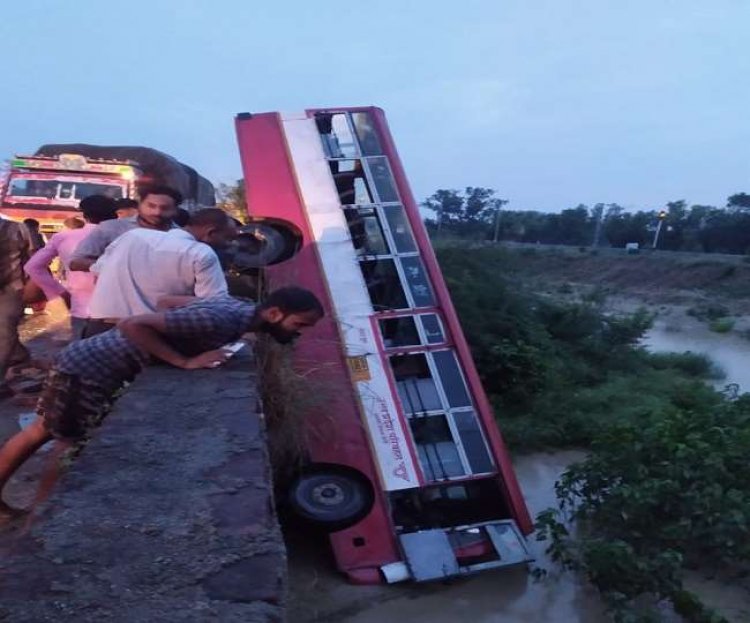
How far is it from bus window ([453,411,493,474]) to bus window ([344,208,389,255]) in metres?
2.13

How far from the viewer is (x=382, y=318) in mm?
6922

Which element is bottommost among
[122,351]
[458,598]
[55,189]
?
[458,598]

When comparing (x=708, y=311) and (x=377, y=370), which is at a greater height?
(x=377, y=370)

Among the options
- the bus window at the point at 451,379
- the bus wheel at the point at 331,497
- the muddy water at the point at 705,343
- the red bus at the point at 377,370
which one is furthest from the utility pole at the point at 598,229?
the bus wheel at the point at 331,497

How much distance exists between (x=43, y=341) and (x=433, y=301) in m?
4.03

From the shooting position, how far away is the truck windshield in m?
10.9

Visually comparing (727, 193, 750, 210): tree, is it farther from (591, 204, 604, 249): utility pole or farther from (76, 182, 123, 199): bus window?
(76, 182, 123, 199): bus window

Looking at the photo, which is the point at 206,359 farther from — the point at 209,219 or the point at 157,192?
the point at 157,192

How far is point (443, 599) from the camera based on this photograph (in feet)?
18.7

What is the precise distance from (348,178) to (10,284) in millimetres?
4168

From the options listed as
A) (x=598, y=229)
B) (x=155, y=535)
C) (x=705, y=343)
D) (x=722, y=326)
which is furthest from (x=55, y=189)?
(x=598, y=229)

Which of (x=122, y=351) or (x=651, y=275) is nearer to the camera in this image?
(x=122, y=351)

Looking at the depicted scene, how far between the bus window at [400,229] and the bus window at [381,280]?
0.23m

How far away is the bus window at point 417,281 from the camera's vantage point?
7.16 meters
